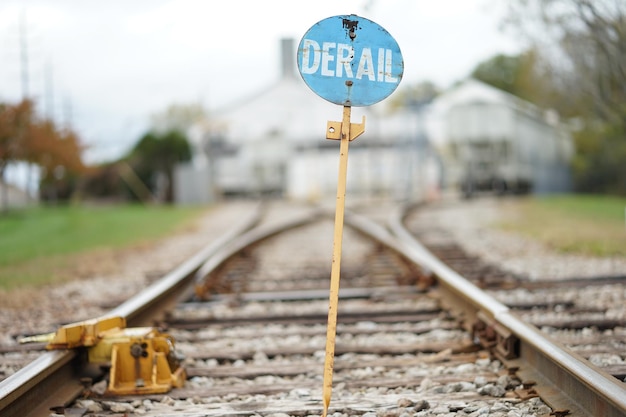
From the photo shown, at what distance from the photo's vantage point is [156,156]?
38281 millimetres

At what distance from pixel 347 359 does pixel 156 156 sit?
35058 millimetres

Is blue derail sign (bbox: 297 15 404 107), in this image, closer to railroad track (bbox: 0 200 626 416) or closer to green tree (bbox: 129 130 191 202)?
railroad track (bbox: 0 200 626 416)

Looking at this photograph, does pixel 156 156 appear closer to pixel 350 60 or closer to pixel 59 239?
pixel 59 239

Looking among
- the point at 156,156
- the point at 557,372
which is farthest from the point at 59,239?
the point at 156,156

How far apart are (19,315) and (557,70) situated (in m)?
19.0

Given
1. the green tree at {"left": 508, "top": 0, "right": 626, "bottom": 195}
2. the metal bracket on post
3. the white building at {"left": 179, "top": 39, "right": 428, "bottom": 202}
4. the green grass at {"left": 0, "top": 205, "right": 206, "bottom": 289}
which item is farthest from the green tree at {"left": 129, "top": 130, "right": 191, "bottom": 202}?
the metal bracket on post

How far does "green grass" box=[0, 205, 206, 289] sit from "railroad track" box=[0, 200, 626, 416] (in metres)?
2.98

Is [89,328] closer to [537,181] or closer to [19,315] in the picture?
[19,315]

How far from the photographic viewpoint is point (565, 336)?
14.6 ft

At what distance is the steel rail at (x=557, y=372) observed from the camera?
288 cm

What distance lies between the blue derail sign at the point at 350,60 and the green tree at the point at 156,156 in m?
35.1

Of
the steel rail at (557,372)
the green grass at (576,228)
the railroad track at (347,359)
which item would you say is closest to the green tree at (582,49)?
the green grass at (576,228)

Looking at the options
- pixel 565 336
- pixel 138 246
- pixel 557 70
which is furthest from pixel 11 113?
pixel 565 336

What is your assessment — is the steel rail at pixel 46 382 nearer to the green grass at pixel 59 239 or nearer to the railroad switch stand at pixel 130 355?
the railroad switch stand at pixel 130 355
